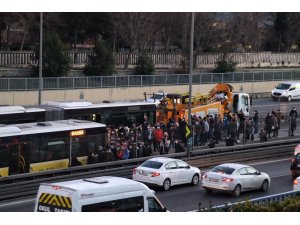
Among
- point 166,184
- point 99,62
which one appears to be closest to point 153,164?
point 166,184

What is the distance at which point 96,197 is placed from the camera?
15.3m

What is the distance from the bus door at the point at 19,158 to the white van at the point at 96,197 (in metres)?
9.07

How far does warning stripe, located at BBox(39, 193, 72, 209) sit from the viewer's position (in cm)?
1513

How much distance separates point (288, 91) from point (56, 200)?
1756 inches

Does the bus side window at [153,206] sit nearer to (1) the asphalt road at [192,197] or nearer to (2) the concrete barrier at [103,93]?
(1) the asphalt road at [192,197]

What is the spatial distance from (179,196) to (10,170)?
5.84 m

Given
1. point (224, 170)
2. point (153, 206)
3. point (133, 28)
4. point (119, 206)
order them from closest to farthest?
point (119, 206)
point (153, 206)
point (224, 170)
point (133, 28)

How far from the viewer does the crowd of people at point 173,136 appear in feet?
92.7

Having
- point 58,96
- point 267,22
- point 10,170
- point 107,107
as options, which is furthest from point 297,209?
point 267,22

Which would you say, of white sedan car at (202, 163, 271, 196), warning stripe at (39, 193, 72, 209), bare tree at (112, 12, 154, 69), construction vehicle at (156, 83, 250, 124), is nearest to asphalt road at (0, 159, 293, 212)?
white sedan car at (202, 163, 271, 196)

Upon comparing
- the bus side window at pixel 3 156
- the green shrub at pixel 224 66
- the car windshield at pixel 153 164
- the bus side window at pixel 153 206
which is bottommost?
the car windshield at pixel 153 164

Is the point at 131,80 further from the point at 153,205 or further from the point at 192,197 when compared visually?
the point at 153,205

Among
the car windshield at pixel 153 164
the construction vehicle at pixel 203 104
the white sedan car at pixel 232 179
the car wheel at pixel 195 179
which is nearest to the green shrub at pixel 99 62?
the construction vehicle at pixel 203 104

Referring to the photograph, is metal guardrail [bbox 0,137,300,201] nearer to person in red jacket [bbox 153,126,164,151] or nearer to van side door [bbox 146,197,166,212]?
person in red jacket [bbox 153,126,164,151]
